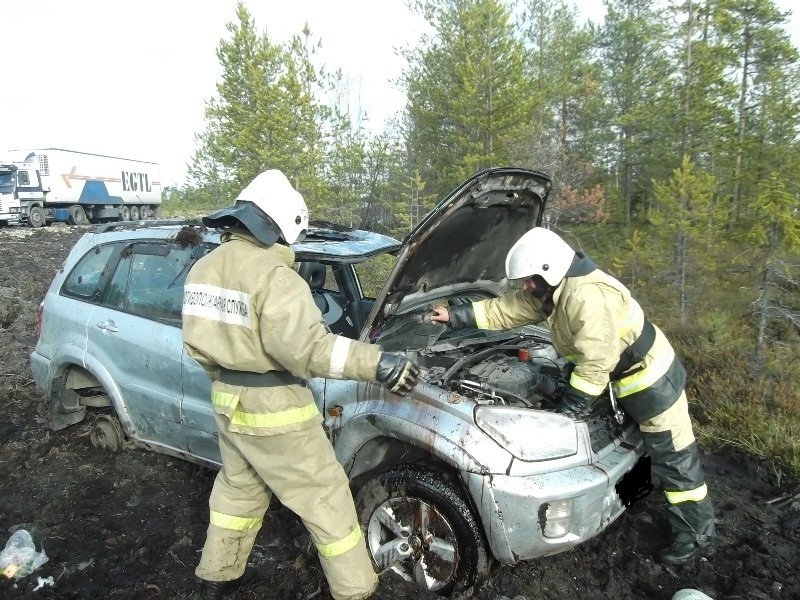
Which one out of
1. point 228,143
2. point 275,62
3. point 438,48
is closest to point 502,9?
point 438,48

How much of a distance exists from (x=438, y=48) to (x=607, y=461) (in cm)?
1438

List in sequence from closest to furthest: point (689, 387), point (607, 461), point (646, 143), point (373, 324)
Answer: point (607, 461), point (373, 324), point (689, 387), point (646, 143)

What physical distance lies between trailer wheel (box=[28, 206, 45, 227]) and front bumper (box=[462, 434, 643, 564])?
26.4m

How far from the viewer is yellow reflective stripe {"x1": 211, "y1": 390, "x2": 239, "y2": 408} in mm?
2334

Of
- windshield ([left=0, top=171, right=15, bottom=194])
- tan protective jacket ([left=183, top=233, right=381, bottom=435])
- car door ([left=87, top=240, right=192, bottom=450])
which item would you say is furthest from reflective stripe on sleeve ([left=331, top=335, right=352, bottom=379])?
windshield ([left=0, top=171, right=15, bottom=194])

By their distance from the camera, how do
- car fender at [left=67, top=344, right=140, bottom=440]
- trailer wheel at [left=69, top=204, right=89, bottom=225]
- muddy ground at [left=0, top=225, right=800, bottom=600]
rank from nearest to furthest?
muddy ground at [left=0, top=225, right=800, bottom=600]
car fender at [left=67, top=344, right=140, bottom=440]
trailer wheel at [left=69, top=204, right=89, bottom=225]

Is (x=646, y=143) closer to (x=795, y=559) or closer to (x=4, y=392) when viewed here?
(x=795, y=559)

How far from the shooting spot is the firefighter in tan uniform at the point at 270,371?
7.08ft

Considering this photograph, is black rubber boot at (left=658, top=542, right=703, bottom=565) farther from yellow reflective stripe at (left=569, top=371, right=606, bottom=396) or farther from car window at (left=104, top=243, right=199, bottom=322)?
car window at (left=104, top=243, right=199, bottom=322)

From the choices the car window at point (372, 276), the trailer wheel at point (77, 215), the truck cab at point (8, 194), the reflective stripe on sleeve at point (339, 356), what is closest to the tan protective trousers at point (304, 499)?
the reflective stripe on sleeve at point (339, 356)

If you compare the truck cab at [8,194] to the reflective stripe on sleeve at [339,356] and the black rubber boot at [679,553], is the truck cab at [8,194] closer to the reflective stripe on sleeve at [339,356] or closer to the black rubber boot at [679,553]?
the reflective stripe on sleeve at [339,356]

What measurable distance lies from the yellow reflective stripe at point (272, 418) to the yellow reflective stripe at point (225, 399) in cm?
6

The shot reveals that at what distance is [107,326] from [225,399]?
178cm

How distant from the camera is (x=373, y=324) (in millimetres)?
2805
